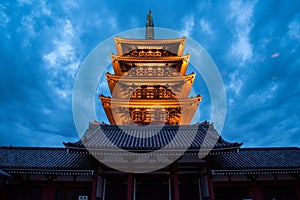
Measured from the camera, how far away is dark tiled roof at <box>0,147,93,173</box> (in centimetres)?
1052

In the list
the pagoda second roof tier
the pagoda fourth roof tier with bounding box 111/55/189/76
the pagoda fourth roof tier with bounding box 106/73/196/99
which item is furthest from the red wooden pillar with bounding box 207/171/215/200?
the pagoda second roof tier

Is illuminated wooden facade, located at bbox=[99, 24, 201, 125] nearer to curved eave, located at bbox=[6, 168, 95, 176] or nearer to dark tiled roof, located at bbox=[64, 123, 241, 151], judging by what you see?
dark tiled roof, located at bbox=[64, 123, 241, 151]

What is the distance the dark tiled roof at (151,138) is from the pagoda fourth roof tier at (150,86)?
22.9 feet

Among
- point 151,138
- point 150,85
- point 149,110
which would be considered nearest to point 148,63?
point 150,85

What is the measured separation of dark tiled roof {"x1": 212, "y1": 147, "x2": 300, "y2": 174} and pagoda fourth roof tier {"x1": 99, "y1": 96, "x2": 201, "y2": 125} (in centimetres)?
679

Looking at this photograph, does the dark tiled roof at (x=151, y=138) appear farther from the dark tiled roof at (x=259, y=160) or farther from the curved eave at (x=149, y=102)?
the curved eave at (x=149, y=102)

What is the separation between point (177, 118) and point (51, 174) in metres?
12.3

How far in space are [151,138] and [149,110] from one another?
7.42 m

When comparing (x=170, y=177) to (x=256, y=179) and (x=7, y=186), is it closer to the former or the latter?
(x=256, y=179)

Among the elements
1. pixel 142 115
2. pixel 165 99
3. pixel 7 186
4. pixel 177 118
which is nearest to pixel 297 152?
pixel 177 118

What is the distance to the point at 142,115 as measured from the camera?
758 inches

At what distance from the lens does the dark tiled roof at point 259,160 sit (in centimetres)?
1073

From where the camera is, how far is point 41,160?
12070 mm

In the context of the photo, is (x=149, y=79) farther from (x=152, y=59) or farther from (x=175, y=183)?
(x=175, y=183)
